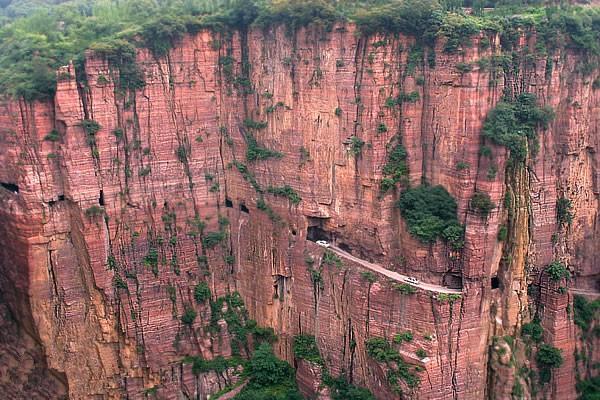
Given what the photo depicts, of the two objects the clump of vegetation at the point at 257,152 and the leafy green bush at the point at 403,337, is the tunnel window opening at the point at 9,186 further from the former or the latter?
the leafy green bush at the point at 403,337

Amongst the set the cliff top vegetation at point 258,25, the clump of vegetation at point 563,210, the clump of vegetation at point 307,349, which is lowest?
the clump of vegetation at point 307,349

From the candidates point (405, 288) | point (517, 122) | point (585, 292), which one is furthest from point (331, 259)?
point (585, 292)

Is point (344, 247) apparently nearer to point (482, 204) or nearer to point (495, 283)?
point (495, 283)

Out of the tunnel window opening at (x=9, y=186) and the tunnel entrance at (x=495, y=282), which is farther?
the tunnel window opening at (x=9, y=186)

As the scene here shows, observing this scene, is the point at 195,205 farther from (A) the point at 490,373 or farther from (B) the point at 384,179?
(A) the point at 490,373

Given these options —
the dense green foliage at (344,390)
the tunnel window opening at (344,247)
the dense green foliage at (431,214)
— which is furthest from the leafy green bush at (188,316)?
the dense green foliage at (431,214)

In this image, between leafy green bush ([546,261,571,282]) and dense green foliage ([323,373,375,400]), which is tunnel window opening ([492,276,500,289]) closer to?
leafy green bush ([546,261,571,282])

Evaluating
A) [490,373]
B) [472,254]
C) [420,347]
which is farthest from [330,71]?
[490,373]
